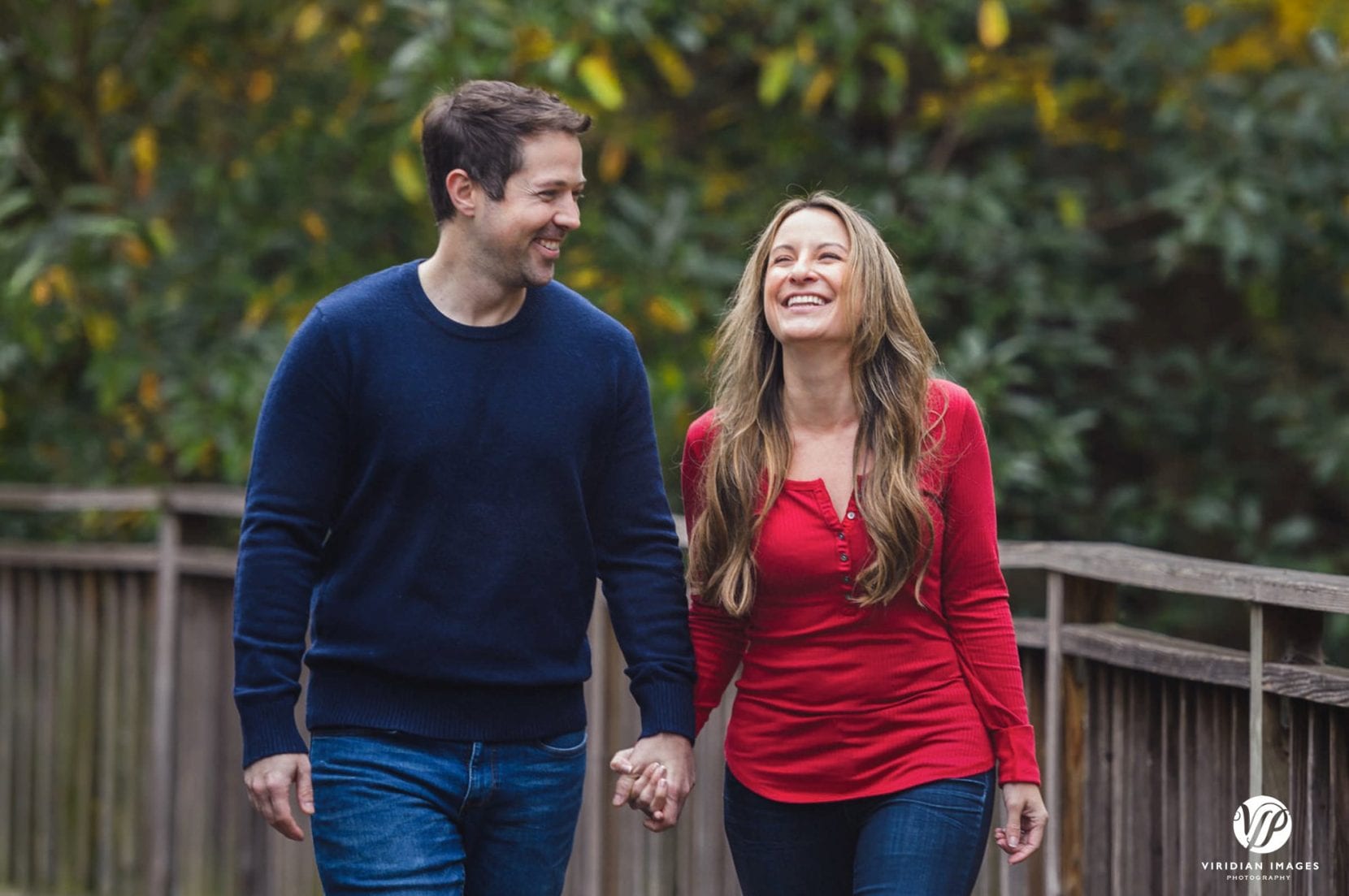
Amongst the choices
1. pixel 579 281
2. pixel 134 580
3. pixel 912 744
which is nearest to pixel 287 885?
pixel 134 580

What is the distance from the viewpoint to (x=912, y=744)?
117 inches

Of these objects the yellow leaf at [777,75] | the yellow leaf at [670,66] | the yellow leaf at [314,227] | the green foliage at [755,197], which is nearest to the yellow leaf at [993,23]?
the green foliage at [755,197]

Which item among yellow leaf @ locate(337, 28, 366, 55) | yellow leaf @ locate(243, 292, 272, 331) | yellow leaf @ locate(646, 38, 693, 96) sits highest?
yellow leaf @ locate(337, 28, 366, 55)

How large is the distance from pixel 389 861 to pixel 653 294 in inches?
142

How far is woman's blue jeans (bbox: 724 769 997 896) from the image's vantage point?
9.54 feet

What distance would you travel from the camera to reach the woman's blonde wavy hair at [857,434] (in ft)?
9.82

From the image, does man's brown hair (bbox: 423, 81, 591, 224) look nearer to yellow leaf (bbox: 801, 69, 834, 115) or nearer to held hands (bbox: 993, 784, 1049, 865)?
held hands (bbox: 993, 784, 1049, 865)

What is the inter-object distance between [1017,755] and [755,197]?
470cm

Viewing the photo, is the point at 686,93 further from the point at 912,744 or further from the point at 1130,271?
A: the point at 912,744

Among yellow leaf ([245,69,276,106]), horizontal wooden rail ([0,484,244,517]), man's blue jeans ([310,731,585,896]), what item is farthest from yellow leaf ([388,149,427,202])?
man's blue jeans ([310,731,585,896])

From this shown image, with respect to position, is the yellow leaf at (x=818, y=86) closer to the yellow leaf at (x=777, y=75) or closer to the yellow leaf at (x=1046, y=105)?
the yellow leaf at (x=777, y=75)
